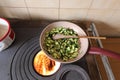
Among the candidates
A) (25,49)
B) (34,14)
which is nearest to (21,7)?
(34,14)

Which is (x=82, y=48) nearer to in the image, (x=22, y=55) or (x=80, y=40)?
(x=80, y=40)

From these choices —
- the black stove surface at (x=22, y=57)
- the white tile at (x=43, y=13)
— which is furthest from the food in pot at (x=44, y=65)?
the white tile at (x=43, y=13)

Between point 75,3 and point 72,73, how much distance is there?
32cm

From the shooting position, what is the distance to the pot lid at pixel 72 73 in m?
0.64

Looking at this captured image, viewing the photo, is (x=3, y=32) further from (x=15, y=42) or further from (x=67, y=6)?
(x=67, y=6)

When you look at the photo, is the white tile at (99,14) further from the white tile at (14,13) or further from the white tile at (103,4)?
the white tile at (14,13)

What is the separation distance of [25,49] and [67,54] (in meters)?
0.20

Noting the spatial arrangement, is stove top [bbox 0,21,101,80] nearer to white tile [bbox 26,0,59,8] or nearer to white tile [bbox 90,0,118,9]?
white tile [bbox 26,0,59,8]

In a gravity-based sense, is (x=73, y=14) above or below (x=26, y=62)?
above

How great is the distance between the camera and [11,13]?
0.78m

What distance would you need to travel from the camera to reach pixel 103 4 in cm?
72

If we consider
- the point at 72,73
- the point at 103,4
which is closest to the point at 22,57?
the point at 72,73

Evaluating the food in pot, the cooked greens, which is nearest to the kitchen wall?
the cooked greens

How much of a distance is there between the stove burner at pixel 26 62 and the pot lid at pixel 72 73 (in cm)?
4
